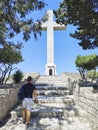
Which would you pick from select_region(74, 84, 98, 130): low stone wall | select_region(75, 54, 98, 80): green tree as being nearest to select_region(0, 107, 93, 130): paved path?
select_region(74, 84, 98, 130): low stone wall

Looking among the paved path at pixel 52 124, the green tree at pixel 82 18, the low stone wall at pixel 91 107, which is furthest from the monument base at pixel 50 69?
the paved path at pixel 52 124

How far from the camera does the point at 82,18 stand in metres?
13.6

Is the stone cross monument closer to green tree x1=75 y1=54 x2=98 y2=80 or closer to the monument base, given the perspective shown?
the monument base

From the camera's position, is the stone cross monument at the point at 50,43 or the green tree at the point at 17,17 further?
the stone cross monument at the point at 50,43

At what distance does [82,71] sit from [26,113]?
24322 millimetres

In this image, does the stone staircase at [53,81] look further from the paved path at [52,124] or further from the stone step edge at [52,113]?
the paved path at [52,124]

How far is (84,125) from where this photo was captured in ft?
28.5

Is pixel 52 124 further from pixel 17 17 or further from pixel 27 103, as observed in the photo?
pixel 17 17

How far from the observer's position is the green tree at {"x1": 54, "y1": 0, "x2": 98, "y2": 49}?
12.7 m

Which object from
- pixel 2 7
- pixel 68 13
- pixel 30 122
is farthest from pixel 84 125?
pixel 68 13

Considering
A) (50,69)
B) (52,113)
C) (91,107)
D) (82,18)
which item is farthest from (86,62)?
(91,107)

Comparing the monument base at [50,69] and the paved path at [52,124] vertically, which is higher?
the monument base at [50,69]

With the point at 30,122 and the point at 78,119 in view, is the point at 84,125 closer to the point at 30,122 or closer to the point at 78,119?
the point at 78,119

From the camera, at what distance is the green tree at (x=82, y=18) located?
12664 millimetres
